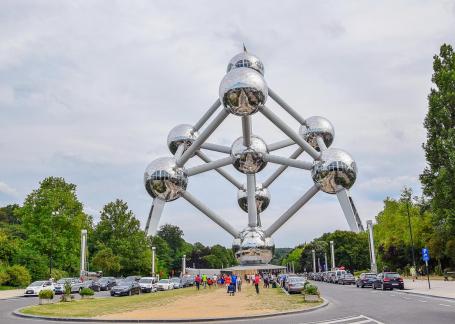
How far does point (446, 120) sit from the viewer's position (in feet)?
103

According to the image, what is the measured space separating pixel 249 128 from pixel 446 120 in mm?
13648

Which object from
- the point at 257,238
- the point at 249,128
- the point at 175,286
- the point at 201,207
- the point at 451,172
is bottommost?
the point at 175,286

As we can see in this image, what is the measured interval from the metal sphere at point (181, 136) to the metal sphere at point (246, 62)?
205 inches

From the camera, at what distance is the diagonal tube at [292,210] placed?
28.0 metres

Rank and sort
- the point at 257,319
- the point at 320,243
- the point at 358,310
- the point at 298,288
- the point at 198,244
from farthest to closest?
the point at 198,244 → the point at 320,243 → the point at 298,288 → the point at 358,310 → the point at 257,319

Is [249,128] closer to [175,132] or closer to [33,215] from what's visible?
[175,132]

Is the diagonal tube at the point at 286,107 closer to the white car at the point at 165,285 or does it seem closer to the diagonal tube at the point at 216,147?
the diagonal tube at the point at 216,147

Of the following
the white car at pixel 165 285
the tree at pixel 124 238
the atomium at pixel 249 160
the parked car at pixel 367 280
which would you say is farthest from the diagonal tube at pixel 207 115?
the tree at pixel 124 238

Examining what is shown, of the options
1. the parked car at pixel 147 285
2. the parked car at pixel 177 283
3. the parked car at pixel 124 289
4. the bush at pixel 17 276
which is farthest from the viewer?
the bush at pixel 17 276

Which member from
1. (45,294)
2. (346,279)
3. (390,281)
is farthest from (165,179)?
(346,279)

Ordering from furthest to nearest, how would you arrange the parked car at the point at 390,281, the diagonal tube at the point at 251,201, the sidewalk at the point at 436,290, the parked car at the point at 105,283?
the parked car at the point at 105,283
the parked car at the point at 390,281
the diagonal tube at the point at 251,201
the sidewalk at the point at 436,290

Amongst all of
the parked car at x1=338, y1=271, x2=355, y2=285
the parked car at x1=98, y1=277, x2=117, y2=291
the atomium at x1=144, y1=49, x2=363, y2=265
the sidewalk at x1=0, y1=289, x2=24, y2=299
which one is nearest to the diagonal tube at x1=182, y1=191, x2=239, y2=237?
the atomium at x1=144, y1=49, x2=363, y2=265

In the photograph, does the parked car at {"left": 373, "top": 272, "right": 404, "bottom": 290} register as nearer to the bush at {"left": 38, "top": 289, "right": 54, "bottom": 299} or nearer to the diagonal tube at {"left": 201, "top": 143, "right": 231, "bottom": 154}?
the diagonal tube at {"left": 201, "top": 143, "right": 231, "bottom": 154}

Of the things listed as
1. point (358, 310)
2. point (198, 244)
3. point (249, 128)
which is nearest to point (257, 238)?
point (249, 128)
